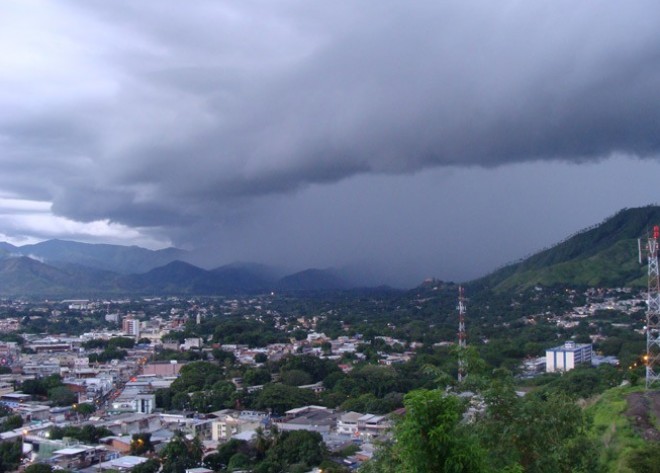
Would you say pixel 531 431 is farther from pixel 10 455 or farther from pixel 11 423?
pixel 11 423

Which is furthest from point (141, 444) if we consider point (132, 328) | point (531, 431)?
point (132, 328)

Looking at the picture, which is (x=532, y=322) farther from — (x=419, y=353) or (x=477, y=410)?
(x=477, y=410)

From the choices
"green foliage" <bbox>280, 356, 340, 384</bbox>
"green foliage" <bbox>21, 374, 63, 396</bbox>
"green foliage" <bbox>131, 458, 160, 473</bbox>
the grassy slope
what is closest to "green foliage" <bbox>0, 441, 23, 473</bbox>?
"green foliage" <bbox>131, 458, 160, 473</bbox>

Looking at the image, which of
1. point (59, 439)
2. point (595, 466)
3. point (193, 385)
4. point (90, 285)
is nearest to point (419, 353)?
point (193, 385)

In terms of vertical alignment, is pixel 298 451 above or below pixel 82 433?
above

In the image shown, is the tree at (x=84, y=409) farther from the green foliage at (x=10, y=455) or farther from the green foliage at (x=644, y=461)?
the green foliage at (x=644, y=461)

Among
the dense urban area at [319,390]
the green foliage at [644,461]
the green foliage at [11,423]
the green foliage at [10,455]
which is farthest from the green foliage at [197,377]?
the green foliage at [644,461]

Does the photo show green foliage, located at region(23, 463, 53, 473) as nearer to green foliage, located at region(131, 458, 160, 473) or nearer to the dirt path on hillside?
green foliage, located at region(131, 458, 160, 473)
